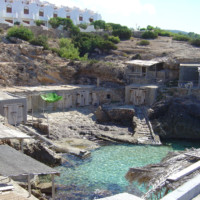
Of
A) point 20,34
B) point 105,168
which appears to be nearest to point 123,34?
point 20,34

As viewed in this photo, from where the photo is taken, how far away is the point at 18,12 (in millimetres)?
49875

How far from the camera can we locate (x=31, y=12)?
169ft

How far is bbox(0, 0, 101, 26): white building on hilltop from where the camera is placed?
4844 cm

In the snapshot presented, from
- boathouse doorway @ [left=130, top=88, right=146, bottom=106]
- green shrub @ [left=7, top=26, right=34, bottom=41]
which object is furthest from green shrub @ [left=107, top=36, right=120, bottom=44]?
boathouse doorway @ [left=130, top=88, right=146, bottom=106]

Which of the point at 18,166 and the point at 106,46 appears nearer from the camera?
the point at 18,166

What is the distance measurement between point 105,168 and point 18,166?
8233mm

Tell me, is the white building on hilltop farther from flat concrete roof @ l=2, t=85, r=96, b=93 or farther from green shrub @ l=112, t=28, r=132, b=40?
flat concrete roof @ l=2, t=85, r=96, b=93

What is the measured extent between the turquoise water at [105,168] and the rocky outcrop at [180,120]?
220 centimetres

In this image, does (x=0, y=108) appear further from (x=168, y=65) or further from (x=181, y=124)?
(x=168, y=65)

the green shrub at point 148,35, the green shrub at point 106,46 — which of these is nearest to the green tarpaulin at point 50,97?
the green shrub at point 106,46

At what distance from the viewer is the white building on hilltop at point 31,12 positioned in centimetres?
4844

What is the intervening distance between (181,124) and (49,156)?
41.9ft

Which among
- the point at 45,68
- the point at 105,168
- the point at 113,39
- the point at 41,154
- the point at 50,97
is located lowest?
the point at 105,168

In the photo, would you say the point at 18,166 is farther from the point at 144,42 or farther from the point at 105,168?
the point at 144,42
